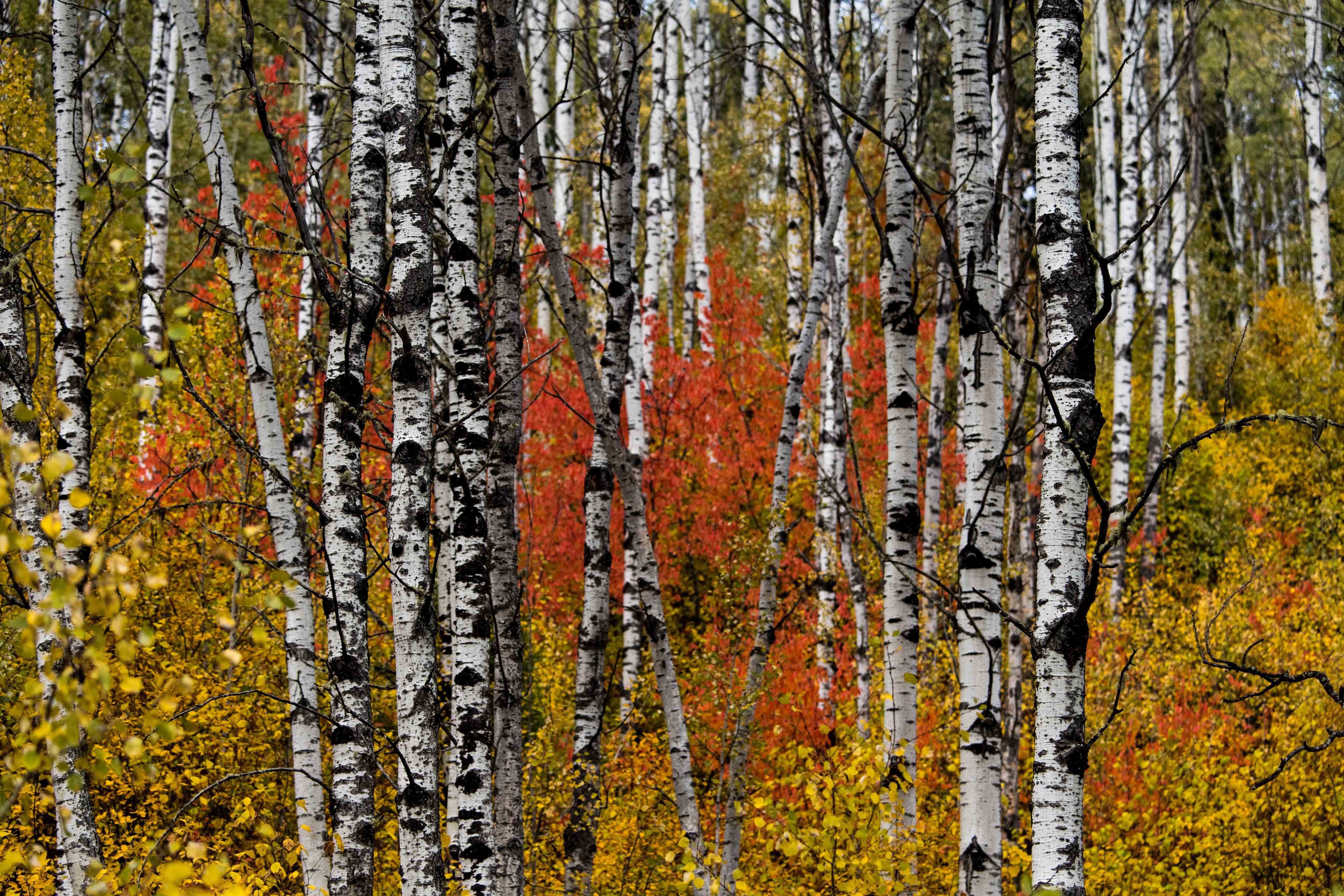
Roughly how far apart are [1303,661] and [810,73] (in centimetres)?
879

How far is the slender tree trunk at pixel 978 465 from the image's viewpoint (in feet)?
14.6

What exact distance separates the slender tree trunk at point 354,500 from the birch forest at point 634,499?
0.02 meters

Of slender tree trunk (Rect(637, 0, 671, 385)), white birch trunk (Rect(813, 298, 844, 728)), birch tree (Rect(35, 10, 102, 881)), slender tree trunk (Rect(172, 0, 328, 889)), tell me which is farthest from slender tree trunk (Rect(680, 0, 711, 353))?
birch tree (Rect(35, 10, 102, 881))

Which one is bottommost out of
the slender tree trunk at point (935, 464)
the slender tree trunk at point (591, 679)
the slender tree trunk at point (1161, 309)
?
the slender tree trunk at point (591, 679)

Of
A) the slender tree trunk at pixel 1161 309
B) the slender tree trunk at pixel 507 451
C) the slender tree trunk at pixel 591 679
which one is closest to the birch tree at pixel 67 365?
the slender tree trunk at pixel 507 451

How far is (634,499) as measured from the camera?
5.31m

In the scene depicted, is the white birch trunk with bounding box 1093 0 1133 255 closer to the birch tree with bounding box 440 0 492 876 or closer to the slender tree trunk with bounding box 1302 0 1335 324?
the slender tree trunk with bounding box 1302 0 1335 324

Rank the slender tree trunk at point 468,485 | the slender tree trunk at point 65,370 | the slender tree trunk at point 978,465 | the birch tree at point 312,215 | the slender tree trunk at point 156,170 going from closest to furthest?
the slender tree trunk at point 978,465
the slender tree trunk at point 468,485
the birch tree at point 312,215
the slender tree trunk at point 65,370
the slender tree trunk at point 156,170

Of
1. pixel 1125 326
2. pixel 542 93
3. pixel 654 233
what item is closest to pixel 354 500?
pixel 654 233

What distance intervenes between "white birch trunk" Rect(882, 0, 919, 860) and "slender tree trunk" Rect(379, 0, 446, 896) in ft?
6.52

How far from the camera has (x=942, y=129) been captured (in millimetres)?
28000

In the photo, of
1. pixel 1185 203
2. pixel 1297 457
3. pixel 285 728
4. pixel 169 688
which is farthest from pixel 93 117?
pixel 1185 203

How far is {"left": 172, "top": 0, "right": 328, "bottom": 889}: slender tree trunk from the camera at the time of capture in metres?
5.67

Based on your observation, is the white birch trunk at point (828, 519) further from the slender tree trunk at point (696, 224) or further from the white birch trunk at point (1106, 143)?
the white birch trunk at point (1106, 143)
